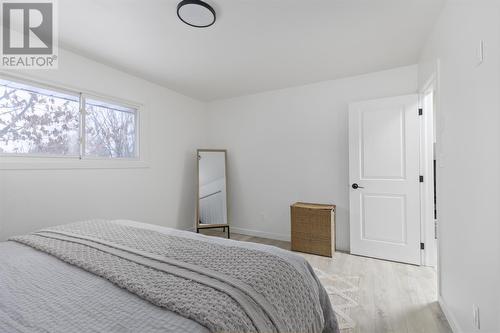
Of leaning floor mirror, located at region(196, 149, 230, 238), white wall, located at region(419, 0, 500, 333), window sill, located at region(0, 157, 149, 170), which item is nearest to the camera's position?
white wall, located at region(419, 0, 500, 333)

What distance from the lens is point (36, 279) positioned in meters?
1.03

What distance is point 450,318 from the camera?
1.66 m

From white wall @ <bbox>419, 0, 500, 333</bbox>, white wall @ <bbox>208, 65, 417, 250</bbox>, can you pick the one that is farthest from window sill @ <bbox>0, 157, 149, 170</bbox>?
white wall @ <bbox>419, 0, 500, 333</bbox>

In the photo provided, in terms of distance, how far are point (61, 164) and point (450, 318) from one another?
11.7ft

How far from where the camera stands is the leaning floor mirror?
3.77 metres

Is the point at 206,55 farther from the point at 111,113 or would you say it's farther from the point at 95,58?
the point at 111,113

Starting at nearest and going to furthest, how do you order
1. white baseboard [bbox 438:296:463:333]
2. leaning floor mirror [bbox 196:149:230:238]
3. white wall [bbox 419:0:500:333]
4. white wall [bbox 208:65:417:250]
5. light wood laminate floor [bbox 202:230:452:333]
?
white wall [bbox 419:0:500:333]
white baseboard [bbox 438:296:463:333]
light wood laminate floor [bbox 202:230:452:333]
white wall [bbox 208:65:417:250]
leaning floor mirror [bbox 196:149:230:238]

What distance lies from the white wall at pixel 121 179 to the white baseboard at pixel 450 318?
324cm

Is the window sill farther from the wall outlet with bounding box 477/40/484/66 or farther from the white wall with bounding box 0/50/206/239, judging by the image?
the wall outlet with bounding box 477/40/484/66

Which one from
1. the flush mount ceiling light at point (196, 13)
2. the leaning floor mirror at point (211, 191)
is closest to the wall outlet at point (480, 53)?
the flush mount ceiling light at point (196, 13)

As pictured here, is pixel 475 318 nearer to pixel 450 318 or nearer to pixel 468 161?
pixel 450 318

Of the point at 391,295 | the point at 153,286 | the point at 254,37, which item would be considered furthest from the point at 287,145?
the point at 153,286

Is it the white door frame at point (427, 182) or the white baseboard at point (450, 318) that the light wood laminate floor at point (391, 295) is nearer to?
the white baseboard at point (450, 318)

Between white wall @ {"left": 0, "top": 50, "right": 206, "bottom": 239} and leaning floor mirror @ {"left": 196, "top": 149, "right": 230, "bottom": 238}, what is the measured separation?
0.79ft
